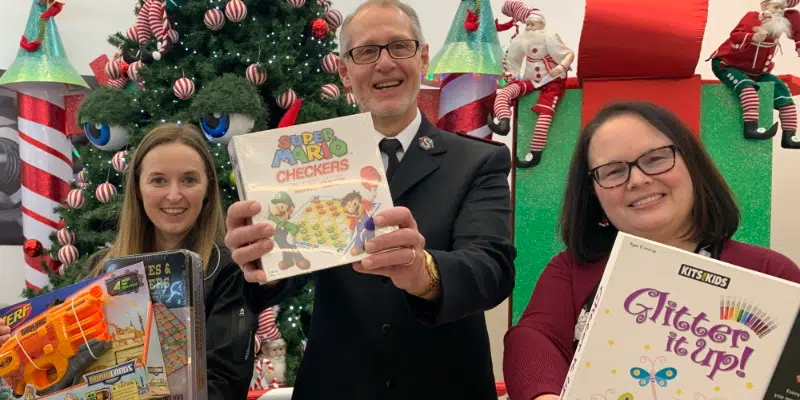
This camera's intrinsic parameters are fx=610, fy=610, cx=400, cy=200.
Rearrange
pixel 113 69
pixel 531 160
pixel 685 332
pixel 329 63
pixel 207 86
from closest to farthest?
1. pixel 685 332
2. pixel 531 160
3. pixel 207 86
4. pixel 329 63
5. pixel 113 69

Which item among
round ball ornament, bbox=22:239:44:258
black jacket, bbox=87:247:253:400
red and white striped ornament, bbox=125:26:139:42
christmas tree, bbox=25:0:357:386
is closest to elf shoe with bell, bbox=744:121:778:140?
christmas tree, bbox=25:0:357:386

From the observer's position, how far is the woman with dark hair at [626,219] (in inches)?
47.2

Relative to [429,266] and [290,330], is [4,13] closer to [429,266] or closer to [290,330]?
[290,330]

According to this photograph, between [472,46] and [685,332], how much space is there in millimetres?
2721

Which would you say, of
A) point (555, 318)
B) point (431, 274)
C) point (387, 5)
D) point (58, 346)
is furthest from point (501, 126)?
point (58, 346)

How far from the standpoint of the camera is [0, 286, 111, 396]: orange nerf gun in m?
1.08

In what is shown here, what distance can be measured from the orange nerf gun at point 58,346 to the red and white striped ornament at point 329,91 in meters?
2.20

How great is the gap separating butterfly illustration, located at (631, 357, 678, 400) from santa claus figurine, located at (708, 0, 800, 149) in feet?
6.89

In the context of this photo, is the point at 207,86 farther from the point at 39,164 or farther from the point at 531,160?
the point at 39,164

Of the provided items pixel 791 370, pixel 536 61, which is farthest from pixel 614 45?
pixel 791 370

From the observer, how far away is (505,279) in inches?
51.9

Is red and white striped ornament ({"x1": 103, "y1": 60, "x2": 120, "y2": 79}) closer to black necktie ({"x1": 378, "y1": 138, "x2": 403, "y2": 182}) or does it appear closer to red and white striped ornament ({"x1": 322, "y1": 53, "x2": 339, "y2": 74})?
red and white striped ornament ({"x1": 322, "y1": 53, "x2": 339, "y2": 74})

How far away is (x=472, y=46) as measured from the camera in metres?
3.41

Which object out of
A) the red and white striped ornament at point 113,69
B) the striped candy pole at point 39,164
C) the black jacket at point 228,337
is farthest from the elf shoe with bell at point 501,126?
the striped candy pole at point 39,164
